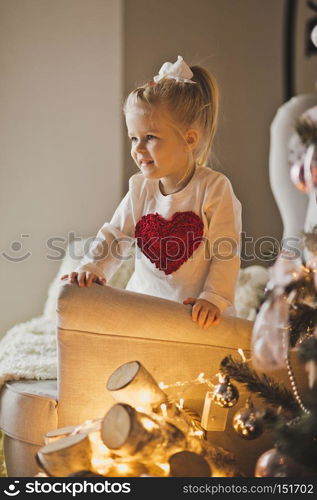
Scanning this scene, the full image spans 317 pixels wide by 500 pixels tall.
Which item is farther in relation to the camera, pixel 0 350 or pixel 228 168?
pixel 228 168

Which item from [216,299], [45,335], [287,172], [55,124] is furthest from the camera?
[55,124]

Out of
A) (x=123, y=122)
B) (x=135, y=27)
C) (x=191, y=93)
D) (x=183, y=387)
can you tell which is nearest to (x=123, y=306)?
(x=183, y=387)

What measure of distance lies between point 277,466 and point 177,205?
2.27 feet

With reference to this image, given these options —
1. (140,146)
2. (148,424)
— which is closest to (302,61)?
(140,146)

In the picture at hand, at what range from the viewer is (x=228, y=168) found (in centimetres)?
281

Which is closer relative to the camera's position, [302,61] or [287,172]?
[287,172]

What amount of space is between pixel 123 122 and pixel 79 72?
0.84 ft

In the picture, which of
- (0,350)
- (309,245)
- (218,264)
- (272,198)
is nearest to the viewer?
(309,245)

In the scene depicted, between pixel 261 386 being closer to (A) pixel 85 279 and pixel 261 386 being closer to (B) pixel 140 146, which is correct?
(A) pixel 85 279

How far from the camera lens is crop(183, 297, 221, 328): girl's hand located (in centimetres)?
138

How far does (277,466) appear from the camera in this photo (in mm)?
1117

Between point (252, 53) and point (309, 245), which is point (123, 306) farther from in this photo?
point (252, 53)

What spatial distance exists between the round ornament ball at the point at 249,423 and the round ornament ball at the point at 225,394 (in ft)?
0.11

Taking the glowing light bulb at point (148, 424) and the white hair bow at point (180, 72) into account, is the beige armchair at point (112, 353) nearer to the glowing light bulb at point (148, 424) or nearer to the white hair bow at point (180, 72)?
the glowing light bulb at point (148, 424)
